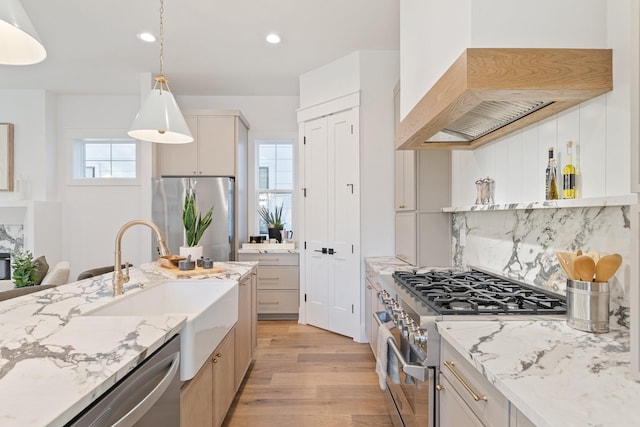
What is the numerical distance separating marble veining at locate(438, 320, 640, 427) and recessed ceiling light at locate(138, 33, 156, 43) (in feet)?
11.7

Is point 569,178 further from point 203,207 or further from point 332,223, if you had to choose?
point 203,207

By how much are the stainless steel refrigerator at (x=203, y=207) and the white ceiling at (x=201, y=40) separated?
4.32ft

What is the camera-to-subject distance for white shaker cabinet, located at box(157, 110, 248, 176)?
4.36 m

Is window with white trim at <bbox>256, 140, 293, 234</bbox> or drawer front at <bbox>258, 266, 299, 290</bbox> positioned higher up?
window with white trim at <bbox>256, 140, 293, 234</bbox>

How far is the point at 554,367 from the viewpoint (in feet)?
2.93

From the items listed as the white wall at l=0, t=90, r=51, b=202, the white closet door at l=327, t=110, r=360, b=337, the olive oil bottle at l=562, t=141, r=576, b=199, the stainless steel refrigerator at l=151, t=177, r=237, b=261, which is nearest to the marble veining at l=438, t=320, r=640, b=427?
the olive oil bottle at l=562, t=141, r=576, b=199

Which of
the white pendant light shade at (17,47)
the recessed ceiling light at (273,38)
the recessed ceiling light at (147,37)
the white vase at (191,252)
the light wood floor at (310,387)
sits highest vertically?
the recessed ceiling light at (147,37)

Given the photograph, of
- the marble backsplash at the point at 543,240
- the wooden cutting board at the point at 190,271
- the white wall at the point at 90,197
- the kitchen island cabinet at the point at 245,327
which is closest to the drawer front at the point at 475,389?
A: the marble backsplash at the point at 543,240

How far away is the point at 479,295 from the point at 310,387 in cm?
154

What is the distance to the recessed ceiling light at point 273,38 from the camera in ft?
10.8

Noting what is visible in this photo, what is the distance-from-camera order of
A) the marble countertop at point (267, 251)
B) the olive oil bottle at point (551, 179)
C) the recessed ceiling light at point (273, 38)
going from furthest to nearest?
the marble countertop at point (267, 251) → the recessed ceiling light at point (273, 38) → the olive oil bottle at point (551, 179)

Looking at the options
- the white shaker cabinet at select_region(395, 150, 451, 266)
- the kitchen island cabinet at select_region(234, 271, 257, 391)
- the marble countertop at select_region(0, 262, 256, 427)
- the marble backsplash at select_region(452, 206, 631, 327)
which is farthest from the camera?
the white shaker cabinet at select_region(395, 150, 451, 266)

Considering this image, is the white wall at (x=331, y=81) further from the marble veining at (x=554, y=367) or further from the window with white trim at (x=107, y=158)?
the marble veining at (x=554, y=367)

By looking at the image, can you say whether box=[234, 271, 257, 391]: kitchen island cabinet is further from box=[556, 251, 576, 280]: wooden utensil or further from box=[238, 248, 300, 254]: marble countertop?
box=[556, 251, 576, 280]: wooden utensil
